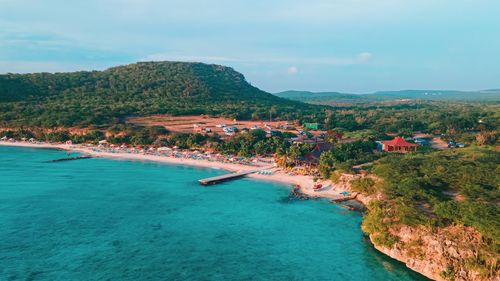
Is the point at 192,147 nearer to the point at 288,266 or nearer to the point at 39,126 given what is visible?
the point at 39,126

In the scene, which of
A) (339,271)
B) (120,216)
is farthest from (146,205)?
(339,271)

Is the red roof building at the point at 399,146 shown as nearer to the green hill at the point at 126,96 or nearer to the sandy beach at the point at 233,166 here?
the sandy beach at the point at 233,166

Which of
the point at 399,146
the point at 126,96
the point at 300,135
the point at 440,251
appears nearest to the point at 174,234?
the point at 440,251

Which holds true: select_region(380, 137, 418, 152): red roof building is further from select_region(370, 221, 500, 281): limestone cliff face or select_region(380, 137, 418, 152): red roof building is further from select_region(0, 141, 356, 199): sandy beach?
select_region(370, 221, 500, 281): limestone cliff face

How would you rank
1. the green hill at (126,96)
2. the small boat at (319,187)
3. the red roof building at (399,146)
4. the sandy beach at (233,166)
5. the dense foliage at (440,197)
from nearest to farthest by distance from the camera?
1. the dense foliage at (440,197)
2. the sandy beach at (233,166)
3. the small boat at (319,187)
4. the red roof building at (399,146)
5. the green hill at (126,96)

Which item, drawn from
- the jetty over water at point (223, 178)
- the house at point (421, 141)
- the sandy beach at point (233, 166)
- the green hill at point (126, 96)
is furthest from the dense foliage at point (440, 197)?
the green hill at point (126, 96)

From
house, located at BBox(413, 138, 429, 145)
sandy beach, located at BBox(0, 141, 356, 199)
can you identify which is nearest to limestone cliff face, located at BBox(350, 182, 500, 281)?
sandy beach, located at BBox(0, 141, 356, 199)
